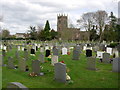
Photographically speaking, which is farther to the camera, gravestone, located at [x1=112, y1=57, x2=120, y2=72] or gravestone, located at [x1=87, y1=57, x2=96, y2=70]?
gravestone, located at [x1=87, y1=57, x2=96, y2=70]

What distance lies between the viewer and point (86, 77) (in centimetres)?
898

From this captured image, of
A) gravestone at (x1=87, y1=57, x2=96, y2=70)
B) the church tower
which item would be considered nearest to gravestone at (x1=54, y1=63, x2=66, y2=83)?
gravestone at (x1=87, y1=57, x2=96, y2=70)

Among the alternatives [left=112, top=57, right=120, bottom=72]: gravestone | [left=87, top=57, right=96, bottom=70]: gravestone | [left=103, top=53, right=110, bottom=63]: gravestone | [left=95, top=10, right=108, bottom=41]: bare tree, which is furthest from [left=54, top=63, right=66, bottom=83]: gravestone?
[left=95, top=10, right=108, bottom=41]: bare tree

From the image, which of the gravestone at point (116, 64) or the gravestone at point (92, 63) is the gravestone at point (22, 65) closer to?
the gravestone at point (92, 63)

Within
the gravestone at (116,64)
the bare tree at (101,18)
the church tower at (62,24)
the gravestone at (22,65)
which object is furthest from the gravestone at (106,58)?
the church tower at (62,24)

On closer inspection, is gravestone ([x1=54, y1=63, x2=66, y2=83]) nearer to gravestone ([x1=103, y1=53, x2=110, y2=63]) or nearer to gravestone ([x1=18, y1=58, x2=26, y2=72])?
gravestone ([x1=18, y1=58, x2=26, y2=72])

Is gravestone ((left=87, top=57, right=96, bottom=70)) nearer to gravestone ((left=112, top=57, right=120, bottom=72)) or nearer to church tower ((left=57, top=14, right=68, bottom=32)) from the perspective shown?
gravestone ((left=112, top=57, right=120, bottom=72))

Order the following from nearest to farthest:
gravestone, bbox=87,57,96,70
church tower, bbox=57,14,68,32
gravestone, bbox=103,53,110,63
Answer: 1. gravestone, bbox=87,57,96,70
2. gravestone, bbox=103,53,110,63
3. church tower, bbox=57,14,68,32

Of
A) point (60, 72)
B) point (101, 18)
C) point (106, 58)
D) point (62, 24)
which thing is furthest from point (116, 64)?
point (62, 24)

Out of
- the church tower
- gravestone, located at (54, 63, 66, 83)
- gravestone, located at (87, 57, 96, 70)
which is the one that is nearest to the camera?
gravestone, located at (54, 63, 66, 83)

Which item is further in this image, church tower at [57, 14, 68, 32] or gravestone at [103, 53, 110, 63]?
church tower at [57, 14, 68, 32]

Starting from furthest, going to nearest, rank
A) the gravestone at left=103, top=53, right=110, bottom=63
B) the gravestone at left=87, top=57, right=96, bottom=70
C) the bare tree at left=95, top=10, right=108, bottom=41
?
the bare tree at left=95, top=10, right=108, bottom=41
the gravestone at left=103, top=53, right=110, bottom=63
the gravestone at left=87, top=57, right=96, bottom=70

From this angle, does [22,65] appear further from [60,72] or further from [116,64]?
[116,64]

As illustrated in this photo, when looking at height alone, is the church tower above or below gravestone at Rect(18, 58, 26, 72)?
above
